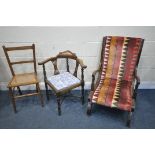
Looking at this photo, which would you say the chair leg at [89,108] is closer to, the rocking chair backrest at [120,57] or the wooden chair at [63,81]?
the wooden chair at [63,81]

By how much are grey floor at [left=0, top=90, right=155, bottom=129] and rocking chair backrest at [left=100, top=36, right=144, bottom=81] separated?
52 cm

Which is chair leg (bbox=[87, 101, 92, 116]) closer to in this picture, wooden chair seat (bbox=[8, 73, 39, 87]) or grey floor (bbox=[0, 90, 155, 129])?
grey floor (bbox=[0, 90, 155, 129])

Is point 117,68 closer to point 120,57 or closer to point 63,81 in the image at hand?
point 120,57

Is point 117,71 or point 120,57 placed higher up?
point 120,57

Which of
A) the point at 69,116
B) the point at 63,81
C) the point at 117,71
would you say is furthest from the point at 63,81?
the point at 117,71

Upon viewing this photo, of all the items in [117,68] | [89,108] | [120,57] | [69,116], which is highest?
[120,57]

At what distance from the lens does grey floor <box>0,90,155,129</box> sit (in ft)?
8.15

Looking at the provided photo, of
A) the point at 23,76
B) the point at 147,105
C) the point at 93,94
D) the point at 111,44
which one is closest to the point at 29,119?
the point at 23,76

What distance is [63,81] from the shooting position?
2.62 m

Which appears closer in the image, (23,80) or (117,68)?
(23,80)

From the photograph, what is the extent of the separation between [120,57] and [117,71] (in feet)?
0.68

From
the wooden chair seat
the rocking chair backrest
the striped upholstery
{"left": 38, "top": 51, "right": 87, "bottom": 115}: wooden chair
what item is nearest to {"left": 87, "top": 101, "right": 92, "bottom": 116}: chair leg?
the striped upholstery

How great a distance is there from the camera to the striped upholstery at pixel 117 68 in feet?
8.12
